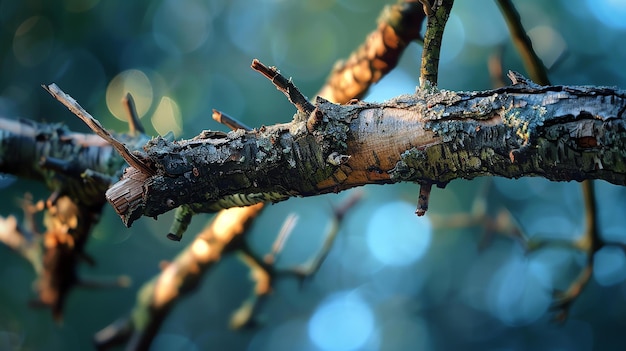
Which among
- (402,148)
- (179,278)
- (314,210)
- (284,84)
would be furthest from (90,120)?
(314,210)

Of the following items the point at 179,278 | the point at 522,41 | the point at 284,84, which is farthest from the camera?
the point at 179,278

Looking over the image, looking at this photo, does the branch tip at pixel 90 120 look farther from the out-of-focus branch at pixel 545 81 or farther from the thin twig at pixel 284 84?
the out-of-focus branch at pixel 545 81

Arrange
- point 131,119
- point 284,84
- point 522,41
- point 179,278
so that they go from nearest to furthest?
1. point 284,84
2. point 522,41
3. point 131,119
4. point 179,278

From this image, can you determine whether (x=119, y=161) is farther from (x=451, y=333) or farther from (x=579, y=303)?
(x=579, y=303)

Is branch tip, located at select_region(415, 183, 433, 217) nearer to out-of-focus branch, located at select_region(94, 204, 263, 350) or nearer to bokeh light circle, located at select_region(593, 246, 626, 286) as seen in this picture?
out-of-focus branch, located at select_region(94, 204, 263, 350)

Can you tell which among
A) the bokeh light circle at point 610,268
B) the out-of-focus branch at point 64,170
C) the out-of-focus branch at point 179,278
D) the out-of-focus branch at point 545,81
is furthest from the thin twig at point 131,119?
the bokeh light circle at point 610,268

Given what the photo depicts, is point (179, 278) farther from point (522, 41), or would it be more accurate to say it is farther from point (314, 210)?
point (522, 41)

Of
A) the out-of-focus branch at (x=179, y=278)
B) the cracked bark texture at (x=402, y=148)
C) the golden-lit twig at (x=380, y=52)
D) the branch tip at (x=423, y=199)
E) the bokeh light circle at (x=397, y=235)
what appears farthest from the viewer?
the bokeh light circle at (x=397, y=235)

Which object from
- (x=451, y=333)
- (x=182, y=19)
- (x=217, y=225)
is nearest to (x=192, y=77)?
(x=182, y=19)
